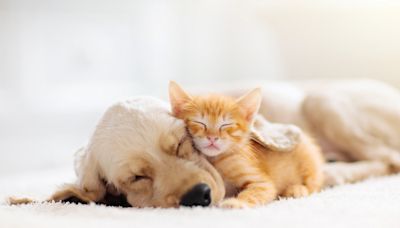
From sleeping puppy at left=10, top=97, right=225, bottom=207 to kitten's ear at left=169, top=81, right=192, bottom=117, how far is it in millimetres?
32

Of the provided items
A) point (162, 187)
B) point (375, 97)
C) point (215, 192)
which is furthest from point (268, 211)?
point (375, 97)

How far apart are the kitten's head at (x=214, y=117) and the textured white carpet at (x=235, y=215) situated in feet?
0.80

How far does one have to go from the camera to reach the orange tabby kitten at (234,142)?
1.80m

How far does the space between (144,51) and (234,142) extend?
302 centimetres

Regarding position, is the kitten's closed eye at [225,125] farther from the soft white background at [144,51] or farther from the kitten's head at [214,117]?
the soft white background at [144,51]

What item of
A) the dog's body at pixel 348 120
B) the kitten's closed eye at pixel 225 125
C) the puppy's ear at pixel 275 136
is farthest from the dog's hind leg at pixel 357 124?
the kitten's closed eye at pixel 225 125

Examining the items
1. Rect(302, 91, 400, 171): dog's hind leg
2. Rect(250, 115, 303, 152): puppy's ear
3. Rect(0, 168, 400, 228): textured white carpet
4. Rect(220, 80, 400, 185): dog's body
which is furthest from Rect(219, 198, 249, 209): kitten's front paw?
Rect(302, 91, 400, 171): dog's hind leg

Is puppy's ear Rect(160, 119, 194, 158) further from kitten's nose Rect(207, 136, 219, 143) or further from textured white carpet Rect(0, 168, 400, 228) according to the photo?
textured white carpet Rect(0, 168, 400, 228)

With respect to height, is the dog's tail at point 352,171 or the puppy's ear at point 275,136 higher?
the puppy's ear at point 275,136

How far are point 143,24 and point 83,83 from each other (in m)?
0.70

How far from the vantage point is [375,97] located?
3.17 meters

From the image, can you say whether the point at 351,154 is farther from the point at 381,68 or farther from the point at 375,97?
the point at 381,68

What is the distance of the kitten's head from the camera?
180 cm

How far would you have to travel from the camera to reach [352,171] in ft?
8.73
